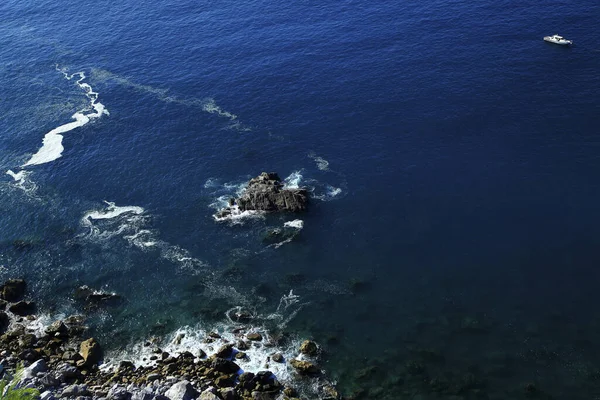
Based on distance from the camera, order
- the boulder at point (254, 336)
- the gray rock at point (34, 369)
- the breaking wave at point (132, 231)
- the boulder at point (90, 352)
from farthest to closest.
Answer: the breaking wave at point (132, 231)
the boulder at point (254, 336)
the boulder at point (90, 352)
the gray rock at point (34, 369)

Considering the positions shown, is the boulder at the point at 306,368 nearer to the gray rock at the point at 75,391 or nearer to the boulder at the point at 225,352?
the boulder at the point at 225,352

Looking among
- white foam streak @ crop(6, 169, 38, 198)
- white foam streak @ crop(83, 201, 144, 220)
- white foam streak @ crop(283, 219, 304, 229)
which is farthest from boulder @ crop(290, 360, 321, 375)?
white foam streak @ crop(6, 169, 38, 198)

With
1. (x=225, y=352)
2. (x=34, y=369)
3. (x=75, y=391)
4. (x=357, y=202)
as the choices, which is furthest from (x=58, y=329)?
(x=357, y=202)

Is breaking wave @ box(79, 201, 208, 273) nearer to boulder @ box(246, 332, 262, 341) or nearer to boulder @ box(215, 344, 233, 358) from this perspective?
boulder @ box(246, 332, 262, 341)

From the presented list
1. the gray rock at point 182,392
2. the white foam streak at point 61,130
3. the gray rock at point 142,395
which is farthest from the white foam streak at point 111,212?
the gray rock at point 182,392

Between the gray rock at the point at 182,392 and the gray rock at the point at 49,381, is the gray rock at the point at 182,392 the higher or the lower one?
the lower one
